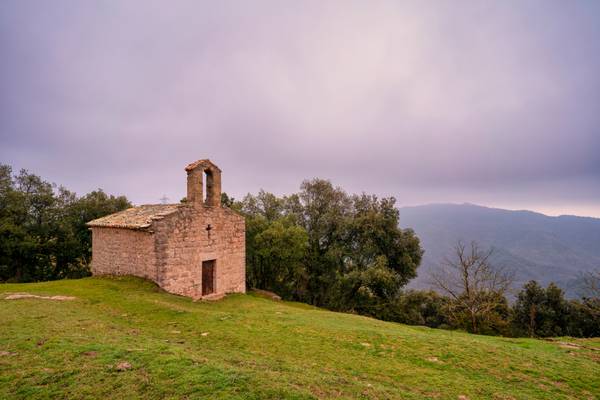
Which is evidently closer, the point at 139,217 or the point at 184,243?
the point at 184,243

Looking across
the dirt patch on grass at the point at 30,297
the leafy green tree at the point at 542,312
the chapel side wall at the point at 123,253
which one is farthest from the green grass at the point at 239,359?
the leafy green tree at the point at 542,312

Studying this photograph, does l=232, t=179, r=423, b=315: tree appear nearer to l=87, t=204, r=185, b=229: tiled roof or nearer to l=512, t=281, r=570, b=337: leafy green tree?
l=87, t=204, r=185, b=229: tiled roof

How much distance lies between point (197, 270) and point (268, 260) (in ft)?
44.9

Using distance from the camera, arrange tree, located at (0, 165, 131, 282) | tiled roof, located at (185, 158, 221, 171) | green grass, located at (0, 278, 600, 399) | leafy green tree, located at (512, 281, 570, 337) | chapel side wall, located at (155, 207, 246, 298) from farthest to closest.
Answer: leafy green tree, located at (512, 281, 570, 337), tree, located at (0, 165, 131, 282), tiled roof, located at (185, 158, 221, 171), chapel side wall, located at (155, 207, 246, 298), green grass, located at (0, 278, 600, 399)

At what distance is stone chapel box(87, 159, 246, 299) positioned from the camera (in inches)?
658

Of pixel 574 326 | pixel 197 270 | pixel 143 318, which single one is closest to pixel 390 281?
pixel 197 270

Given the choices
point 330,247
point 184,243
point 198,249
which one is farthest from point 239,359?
point 330,247

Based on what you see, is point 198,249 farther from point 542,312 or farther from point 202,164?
point 542,312

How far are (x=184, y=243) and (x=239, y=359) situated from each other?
11.0m

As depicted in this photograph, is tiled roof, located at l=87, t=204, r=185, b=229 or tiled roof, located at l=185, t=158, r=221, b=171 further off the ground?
tiled roof, located at l=185, t=158, r=221, b=171

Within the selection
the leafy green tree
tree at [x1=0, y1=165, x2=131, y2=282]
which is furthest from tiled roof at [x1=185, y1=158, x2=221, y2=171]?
the leafy green tree

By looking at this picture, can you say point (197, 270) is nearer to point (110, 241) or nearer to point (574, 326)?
point (110, 241)

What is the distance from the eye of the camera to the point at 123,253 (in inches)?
719

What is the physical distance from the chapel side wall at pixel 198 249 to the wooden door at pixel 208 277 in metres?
0.27
